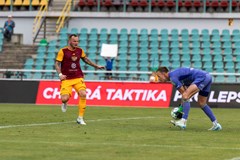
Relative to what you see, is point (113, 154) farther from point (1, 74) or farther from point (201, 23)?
point (201, 23)

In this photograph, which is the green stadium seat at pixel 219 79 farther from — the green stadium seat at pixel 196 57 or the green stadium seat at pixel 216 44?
the green stadium seat at pixel 216 44

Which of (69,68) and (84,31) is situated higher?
(69,68)

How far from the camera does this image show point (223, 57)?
42.3 meters

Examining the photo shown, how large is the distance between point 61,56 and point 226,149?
Result: 7712mm

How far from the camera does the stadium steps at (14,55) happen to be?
146 ft

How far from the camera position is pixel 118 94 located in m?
35.0

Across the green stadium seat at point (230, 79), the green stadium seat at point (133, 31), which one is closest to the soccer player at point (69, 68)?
the green stadium seat at point (230, 79)

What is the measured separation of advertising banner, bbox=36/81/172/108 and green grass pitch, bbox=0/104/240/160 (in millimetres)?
9989

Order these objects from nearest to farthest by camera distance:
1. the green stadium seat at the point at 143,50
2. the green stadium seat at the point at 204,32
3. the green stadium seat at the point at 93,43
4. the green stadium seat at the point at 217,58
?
the green stadium seat at the point at 217,58, the green stadium seat at the point at 143,50, the green stadium seat at the point at 204,32, the green stadium seat at the point at 93,43

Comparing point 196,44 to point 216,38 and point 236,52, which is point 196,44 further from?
point 236,52

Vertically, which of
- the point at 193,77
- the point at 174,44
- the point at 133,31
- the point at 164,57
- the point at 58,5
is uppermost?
the point at 58,5

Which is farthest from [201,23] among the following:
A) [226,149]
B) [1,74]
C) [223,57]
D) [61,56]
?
[226,149]

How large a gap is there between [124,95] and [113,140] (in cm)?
1832

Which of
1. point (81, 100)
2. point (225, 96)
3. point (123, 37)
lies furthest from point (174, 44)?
point (81, 100)
